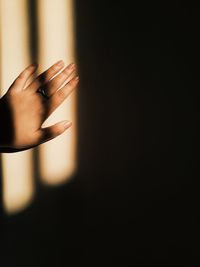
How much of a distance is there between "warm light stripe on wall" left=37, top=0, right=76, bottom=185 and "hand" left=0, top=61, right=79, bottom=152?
0.13m

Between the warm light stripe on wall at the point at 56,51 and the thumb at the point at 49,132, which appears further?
the warm light stripe on wall at the point at 56,51

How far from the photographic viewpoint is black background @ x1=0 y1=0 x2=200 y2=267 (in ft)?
2.92

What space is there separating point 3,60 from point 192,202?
63cm

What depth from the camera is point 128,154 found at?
3.03 feet

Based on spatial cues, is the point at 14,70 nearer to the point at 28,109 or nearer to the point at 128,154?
the point at 28,109

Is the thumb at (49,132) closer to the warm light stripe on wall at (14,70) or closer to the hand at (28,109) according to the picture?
A: the hand at (28,109)

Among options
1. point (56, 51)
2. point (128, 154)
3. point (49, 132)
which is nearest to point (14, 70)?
point (56, 51)

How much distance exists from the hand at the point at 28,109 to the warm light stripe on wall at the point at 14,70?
139mm

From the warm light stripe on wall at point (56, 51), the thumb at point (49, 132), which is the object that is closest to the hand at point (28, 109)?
the thumb at point (49, 132)

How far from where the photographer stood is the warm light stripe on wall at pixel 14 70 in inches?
34.3

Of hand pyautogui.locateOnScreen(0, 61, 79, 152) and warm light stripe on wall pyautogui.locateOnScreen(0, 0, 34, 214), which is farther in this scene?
warm light stripe on wall pyautogui.locateOnScreen(0, 0, 34, 214)

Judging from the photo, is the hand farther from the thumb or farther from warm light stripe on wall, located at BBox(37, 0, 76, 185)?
warm light stripe on wall, located at BBox(37, 0, 76, 185)

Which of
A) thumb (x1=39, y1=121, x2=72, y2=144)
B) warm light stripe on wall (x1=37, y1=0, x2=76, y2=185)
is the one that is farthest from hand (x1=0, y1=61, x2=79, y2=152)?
warm light stripe on wall (x1=37, y1=0, x2=76, y2=185)

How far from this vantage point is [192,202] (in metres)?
A: 0.93
